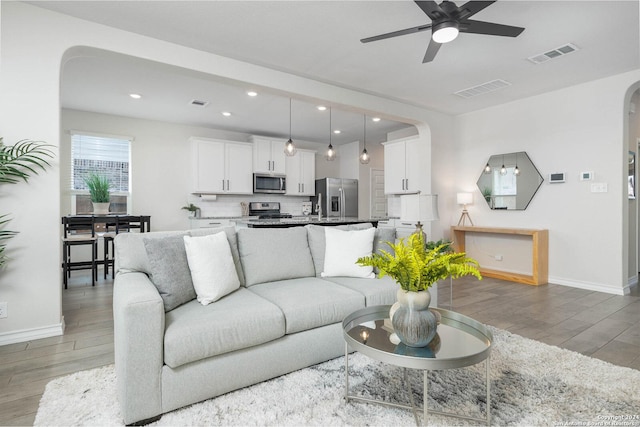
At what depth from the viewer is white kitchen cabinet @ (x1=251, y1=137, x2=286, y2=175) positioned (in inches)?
267

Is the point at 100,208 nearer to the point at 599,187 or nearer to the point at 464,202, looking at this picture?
the point at 464,202

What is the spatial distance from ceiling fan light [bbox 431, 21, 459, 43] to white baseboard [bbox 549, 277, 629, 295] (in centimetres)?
383

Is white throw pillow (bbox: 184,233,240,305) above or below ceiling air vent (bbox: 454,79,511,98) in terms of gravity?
below

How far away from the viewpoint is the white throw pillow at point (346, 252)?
9.25 ft

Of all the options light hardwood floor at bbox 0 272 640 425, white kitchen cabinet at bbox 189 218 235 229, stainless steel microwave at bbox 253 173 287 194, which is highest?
stainless steel microwave at bbox 253 173 287 194

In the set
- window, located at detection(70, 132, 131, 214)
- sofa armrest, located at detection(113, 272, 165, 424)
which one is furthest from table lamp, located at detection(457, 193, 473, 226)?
window, located at detection(70, 132, 131, 214)

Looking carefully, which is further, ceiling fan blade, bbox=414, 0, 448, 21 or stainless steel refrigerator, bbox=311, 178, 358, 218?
stainless steel refrigerator, bbox=311, 178, 358, 218

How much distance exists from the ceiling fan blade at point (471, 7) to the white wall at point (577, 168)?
10.1 ft

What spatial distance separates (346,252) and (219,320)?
1318 mm

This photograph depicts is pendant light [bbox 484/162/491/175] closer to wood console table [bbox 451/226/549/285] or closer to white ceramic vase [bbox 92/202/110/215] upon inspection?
wood console table [bbox 451/226/549/285]

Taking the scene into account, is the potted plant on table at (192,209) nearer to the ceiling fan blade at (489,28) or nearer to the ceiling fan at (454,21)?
the ceiling fan at (454,21)

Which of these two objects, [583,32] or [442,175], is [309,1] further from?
[442,175]

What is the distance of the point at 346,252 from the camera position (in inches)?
113

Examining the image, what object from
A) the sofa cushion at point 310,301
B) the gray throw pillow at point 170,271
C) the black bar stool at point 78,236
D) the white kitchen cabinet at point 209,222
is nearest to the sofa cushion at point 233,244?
the sofa cushion at point 310,301
